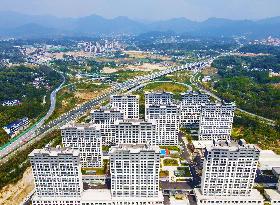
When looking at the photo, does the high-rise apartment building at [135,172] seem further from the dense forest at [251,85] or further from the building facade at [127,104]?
the dense forest at [251,85]

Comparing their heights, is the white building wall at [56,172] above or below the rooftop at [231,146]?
below

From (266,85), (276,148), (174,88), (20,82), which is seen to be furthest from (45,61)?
(276,148)

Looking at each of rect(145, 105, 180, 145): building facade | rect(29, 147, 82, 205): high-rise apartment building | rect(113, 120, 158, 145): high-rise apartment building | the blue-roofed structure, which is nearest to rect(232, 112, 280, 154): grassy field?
rect(145, 105, 180, 145): building facade

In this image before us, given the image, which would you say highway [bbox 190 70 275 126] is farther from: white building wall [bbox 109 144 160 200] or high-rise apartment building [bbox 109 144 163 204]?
white building wall [bbox 109 144 160 200]

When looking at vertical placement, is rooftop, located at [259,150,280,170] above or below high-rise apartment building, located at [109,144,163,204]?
below

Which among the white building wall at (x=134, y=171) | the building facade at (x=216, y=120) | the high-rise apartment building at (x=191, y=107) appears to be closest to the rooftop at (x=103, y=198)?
the white building wall at (x=134, y=171)

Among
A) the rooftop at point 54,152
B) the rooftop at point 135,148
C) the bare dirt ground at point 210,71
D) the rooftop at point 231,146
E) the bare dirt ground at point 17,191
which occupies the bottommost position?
the bare dirt ground at point 17,191

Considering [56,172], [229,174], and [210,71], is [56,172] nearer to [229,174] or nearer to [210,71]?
[229,174]
